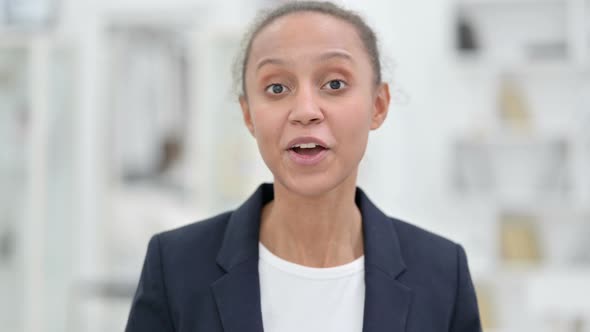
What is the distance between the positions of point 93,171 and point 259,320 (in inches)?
130

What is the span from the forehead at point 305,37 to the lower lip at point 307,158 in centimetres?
13

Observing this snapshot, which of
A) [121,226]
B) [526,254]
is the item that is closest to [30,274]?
[121,226]

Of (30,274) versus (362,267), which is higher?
(362,267)

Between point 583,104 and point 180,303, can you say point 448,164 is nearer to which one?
point 583,104

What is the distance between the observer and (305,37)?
1.02 m

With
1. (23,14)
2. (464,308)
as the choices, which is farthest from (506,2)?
(464,308)

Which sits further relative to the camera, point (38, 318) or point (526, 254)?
point (526, 254)

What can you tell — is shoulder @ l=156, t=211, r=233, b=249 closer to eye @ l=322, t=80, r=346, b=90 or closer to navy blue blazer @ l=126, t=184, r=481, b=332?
navy blue blazer @ l=126, t=184, r=481, b=332

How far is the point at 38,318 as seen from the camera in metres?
3.69

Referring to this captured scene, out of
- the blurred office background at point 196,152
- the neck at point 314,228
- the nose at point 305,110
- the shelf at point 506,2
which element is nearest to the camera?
the nose at point 305,110

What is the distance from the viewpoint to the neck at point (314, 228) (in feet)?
3.59

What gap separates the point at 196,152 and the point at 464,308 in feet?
8.85

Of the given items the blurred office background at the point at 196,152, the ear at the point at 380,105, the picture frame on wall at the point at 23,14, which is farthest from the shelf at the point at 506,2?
the ear at the point at 380,105

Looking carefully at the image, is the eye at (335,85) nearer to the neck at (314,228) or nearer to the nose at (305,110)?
the nose at (305,110)
